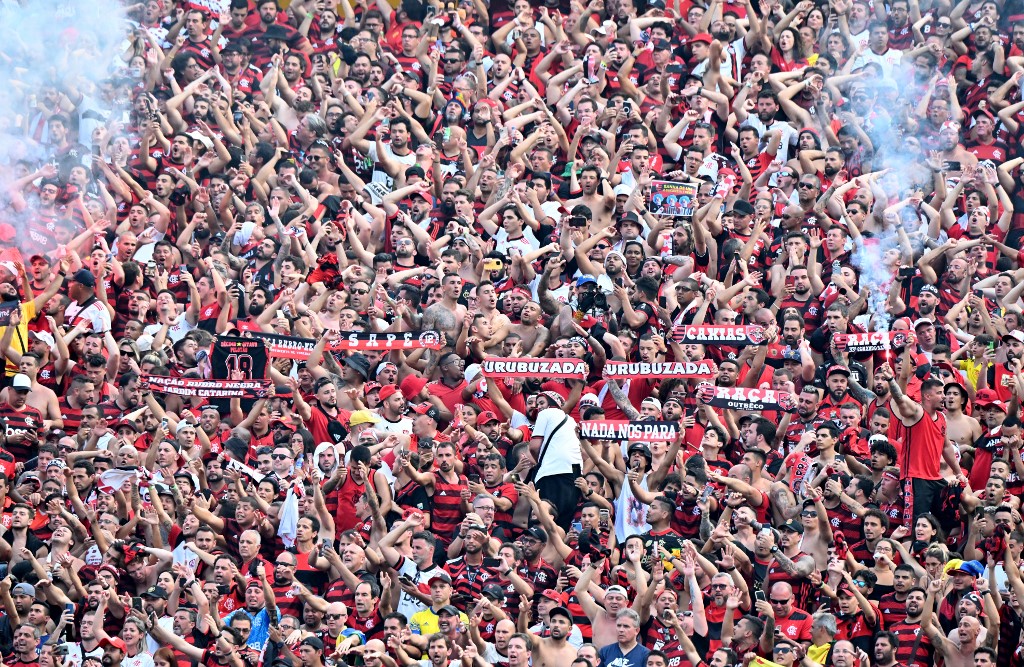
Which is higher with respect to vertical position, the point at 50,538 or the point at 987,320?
the point at 987,320

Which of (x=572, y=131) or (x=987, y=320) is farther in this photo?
(x=572, y=131)

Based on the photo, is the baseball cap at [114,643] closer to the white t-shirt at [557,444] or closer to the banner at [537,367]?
the white t-shirt at [557,444]

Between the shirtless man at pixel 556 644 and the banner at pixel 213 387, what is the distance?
398 cm

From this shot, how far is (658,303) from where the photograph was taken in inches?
871

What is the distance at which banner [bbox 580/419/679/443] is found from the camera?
20453 mm

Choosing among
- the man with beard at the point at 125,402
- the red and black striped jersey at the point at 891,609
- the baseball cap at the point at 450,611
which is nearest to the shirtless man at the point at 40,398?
the man with beard at the point at 125,402

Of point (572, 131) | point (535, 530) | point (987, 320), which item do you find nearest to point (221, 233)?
point (572, 131)

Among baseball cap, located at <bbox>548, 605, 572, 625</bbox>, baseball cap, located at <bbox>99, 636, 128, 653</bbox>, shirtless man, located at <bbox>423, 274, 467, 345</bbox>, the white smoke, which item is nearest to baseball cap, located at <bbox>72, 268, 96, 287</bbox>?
the white smoke

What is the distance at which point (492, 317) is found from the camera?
22.0m

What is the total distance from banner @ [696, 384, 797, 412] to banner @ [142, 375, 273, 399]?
3.82m

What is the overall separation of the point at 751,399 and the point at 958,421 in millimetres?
1692

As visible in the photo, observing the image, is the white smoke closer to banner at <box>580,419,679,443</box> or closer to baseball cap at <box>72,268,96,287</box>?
baseball cap at <box>72,268,96,287</box>

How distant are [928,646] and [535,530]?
311 centimetres

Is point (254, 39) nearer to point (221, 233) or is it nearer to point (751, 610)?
point (221, 233)
